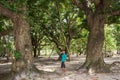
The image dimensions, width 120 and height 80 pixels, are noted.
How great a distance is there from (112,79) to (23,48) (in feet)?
17.2

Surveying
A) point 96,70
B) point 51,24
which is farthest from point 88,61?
point 51,24

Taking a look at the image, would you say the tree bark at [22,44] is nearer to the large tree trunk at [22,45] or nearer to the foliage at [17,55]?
the large tree trunk at [22,45]

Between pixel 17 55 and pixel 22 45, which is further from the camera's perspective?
pixel 22 45

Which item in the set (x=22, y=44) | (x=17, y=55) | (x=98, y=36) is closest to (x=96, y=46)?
(x=98, y=36)

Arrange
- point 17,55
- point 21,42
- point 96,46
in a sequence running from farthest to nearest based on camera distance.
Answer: point 96,46
point 21,42
point 17,55

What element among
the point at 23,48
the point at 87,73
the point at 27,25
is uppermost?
the point at 27,25

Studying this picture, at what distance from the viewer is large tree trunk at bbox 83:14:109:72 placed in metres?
14.5

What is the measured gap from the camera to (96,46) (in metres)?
14.6

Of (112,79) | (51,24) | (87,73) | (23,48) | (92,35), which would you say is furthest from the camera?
(51,24)

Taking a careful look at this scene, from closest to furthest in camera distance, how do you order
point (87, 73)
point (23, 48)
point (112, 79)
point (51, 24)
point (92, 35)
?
1. point (112, 79)
2. point (23, 48)
3. point (87, 73)
4. point (92, 35)
5. point (51, 24)

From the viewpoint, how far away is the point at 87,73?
13984 mm

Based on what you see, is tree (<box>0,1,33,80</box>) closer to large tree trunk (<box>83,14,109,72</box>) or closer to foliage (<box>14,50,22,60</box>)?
foliage (<box>14,50,22,60</box>)

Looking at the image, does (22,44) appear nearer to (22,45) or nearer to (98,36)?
(22,45)

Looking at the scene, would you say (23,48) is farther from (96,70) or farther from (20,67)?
(96,70)
